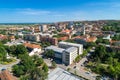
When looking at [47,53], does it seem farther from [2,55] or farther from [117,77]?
[117,77]

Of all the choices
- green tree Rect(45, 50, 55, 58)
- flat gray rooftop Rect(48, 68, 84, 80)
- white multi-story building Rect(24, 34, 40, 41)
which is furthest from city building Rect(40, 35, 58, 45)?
flat gray rooftop Rect(48, 68, 84, 80)

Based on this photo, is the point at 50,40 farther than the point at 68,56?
Yes

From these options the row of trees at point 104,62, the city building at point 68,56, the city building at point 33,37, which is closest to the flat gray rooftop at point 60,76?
the row of trees at point 104,62

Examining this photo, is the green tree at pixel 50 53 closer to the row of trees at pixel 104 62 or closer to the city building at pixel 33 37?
the row of trees at pixel 104 62

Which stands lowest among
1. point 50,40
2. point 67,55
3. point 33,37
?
point 67,55

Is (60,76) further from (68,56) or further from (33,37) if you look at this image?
(33,37)

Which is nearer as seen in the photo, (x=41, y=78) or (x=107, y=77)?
(x=41, y=78)

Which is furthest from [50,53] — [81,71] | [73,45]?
[81,71]

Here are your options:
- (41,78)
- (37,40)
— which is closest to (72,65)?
(41,78)

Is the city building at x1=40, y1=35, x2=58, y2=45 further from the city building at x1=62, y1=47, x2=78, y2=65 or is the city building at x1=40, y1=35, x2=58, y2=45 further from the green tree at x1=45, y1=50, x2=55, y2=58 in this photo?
the city building at x1=62, y1=47, x2=78, y2=65

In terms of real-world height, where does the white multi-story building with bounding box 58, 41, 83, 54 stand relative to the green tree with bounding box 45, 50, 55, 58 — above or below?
above

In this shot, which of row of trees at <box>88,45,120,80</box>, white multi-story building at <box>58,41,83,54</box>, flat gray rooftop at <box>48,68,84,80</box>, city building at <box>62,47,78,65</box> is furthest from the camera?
white multi-story building at <box>58,41,83,54</box>
